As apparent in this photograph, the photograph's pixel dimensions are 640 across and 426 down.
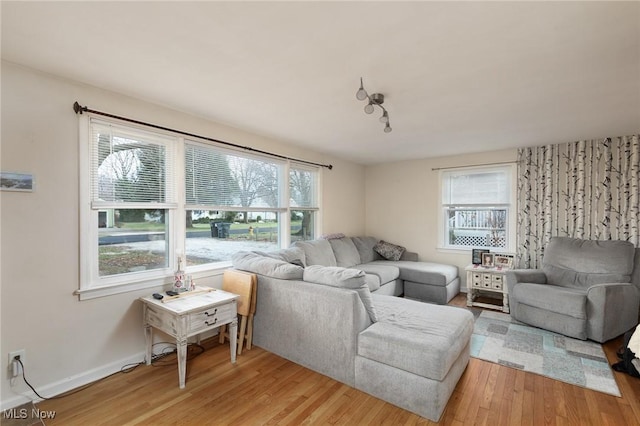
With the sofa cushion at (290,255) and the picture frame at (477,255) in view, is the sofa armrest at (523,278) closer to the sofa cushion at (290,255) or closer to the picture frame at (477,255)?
the picture frame at (477,255)

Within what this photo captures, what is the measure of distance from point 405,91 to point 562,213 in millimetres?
3310

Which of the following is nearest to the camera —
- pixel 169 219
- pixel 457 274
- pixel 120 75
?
pixel 120 75

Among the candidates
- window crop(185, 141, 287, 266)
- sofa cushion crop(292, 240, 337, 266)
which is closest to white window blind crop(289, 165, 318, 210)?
window crop(185, 141, 287, 266)

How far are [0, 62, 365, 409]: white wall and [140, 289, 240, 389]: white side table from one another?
8.0 inches

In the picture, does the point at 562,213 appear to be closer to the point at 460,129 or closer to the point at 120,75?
the point at 460,129

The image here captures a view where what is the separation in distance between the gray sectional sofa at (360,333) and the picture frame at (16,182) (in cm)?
171

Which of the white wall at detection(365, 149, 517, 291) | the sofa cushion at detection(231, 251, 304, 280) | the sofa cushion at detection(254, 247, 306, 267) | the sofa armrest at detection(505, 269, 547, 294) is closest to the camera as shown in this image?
the sofa cushion at detection(231, 251, 304, 280)


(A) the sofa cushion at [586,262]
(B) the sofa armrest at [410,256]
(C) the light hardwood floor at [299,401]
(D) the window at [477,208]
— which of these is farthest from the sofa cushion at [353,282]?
(D) the window at [477,208]

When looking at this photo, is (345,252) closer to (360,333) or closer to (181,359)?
(360,333)

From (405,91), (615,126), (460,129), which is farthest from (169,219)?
(615,126)

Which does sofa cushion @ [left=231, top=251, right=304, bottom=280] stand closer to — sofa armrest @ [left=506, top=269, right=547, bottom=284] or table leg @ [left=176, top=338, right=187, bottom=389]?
table leg @ [left=176, top=338, right=187, bottom=389]

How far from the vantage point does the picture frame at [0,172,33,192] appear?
1.90 meters

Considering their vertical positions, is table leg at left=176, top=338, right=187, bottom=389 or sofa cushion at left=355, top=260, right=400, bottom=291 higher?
sofa cushion at left=355, top=260, right=400, bottom=291

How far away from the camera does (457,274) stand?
15.5ft
